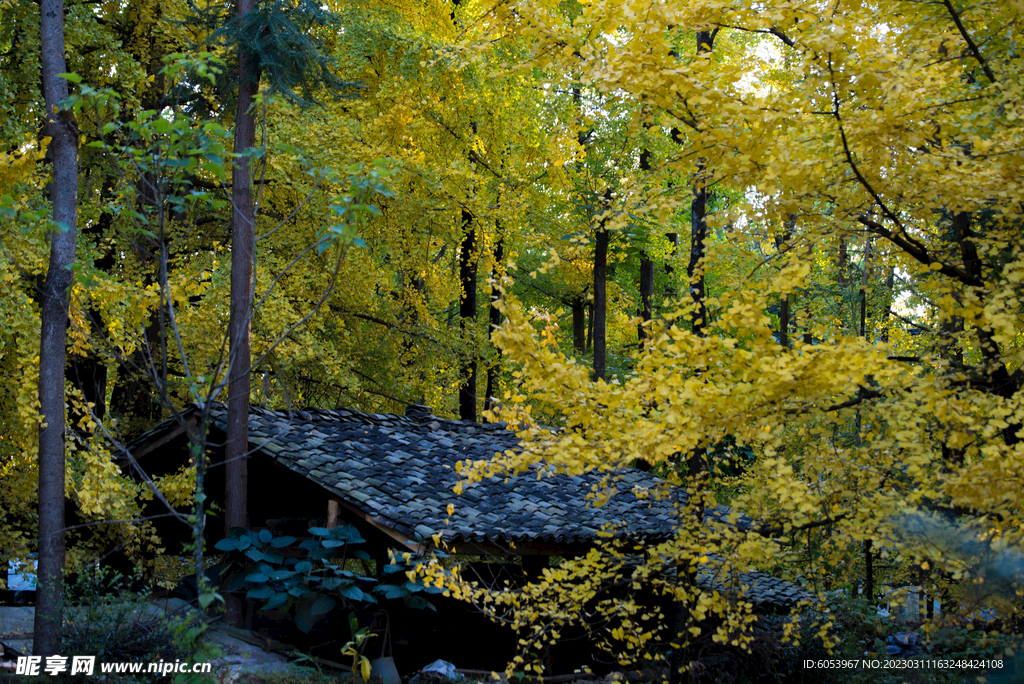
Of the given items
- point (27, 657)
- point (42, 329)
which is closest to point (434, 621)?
point (27, 657)

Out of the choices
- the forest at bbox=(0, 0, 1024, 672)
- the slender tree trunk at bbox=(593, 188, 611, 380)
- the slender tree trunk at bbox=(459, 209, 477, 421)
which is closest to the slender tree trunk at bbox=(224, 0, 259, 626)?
the forest at bbox=(0, 0, 1024, 672)

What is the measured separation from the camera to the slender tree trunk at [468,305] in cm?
1697

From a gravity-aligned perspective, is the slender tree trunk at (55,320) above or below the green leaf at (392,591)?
above

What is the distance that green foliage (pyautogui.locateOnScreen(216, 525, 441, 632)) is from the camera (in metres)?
8.25

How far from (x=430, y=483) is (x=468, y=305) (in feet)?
31.5

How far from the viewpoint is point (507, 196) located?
1514 cm

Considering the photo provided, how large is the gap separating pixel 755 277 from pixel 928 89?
5.88ft

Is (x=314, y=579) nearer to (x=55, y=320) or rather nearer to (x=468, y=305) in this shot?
(x=55, y=320)

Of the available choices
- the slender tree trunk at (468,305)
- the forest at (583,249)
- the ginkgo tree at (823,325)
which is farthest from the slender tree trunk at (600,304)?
the ginkgo tree at (823,325)

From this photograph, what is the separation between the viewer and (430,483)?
9.67 metres

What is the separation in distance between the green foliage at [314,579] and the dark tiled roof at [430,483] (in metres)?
0.54

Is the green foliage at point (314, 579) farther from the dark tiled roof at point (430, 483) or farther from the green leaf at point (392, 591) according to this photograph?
the dark tiled roof at point (430, 483)

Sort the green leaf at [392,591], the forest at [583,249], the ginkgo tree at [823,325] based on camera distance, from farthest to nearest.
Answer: the green leaf at [392,591]
the forest at [583,249]
the ginkgo tree at [823,325]

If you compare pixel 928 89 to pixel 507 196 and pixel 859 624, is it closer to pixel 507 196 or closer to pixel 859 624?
pixel 507 196
